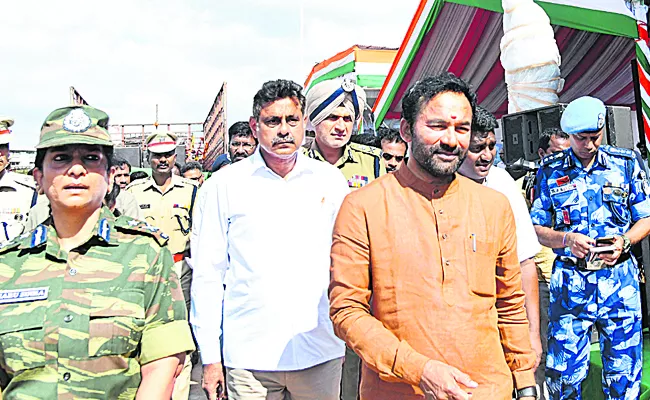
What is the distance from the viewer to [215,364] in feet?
7.66

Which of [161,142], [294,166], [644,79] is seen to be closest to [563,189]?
[644,79]

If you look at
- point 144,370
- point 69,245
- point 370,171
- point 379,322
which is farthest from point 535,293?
point 69,245

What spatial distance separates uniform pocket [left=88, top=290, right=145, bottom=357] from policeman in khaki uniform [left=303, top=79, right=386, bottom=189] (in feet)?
5.85

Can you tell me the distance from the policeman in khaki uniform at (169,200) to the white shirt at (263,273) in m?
2.27

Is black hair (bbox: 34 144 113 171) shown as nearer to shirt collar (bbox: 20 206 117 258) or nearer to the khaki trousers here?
shirt collar (bbox: 20 206 117 258)

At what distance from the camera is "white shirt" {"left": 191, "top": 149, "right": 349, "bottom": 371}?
232 cm

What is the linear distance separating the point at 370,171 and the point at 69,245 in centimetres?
206

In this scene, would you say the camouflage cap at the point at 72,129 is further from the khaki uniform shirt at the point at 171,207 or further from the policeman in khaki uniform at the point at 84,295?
the khaki uniform shirt at the point at 171,207

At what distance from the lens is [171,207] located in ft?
15.8

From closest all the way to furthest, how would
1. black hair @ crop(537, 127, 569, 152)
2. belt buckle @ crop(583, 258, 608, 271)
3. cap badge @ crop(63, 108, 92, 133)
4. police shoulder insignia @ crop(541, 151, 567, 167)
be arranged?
cap badge @ crop(63, 108, 92, 133), belt buckle @ crop(583, 258, 608, 271), police shoulder insignia @ crop(541, 151, 567, 167), black hair @ crop(537, 127, 569, 152)

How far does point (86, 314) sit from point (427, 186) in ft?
3.52

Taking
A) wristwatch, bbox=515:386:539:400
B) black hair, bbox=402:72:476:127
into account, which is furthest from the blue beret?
wristwatch, bbox=515:386:539:400

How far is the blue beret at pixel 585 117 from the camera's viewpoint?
3.24m

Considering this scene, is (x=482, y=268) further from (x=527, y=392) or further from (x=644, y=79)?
(x=644, y=79)
